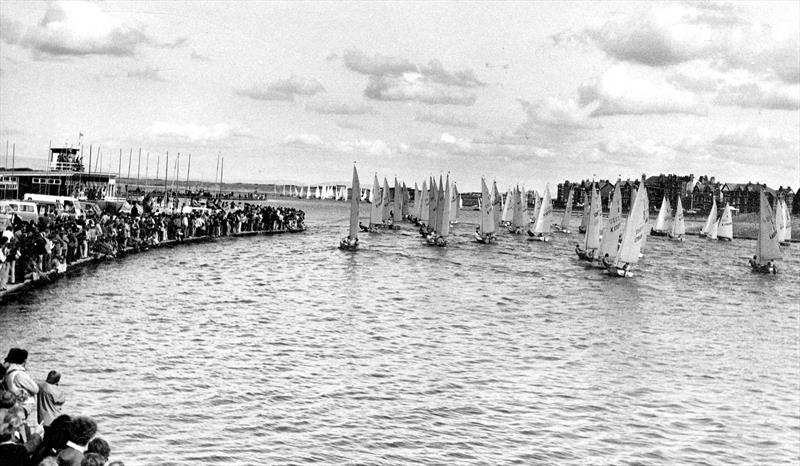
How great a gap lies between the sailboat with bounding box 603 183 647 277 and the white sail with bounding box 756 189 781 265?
12.7 meters

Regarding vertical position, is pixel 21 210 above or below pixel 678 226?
below

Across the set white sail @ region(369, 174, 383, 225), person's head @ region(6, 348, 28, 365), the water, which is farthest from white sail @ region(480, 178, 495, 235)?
person's head @ region(6, 348, 28, 365)

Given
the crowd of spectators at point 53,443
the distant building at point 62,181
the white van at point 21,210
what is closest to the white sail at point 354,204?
the white van at point 21,210

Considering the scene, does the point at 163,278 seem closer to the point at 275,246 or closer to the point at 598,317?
the point at 598,317

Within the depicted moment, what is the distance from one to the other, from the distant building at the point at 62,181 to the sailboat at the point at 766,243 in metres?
70.0

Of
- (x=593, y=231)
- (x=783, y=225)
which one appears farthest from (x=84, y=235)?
(x=783, y=225)

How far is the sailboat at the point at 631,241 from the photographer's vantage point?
2076 inches

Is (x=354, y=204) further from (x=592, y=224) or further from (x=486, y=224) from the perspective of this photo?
(x=486, y=224)

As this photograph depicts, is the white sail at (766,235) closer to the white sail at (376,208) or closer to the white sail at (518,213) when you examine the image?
the white sail at (376,208)

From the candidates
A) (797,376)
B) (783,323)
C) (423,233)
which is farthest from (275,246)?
(797,376)

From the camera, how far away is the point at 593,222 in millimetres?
68000

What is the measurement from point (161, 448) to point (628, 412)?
40.8ft

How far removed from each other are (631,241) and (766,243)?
59.7 feet

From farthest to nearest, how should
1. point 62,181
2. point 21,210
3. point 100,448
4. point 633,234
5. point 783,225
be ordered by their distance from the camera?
point 783,225 < point 62,181 < point 633,234 < point 21,210 < point 100,448
